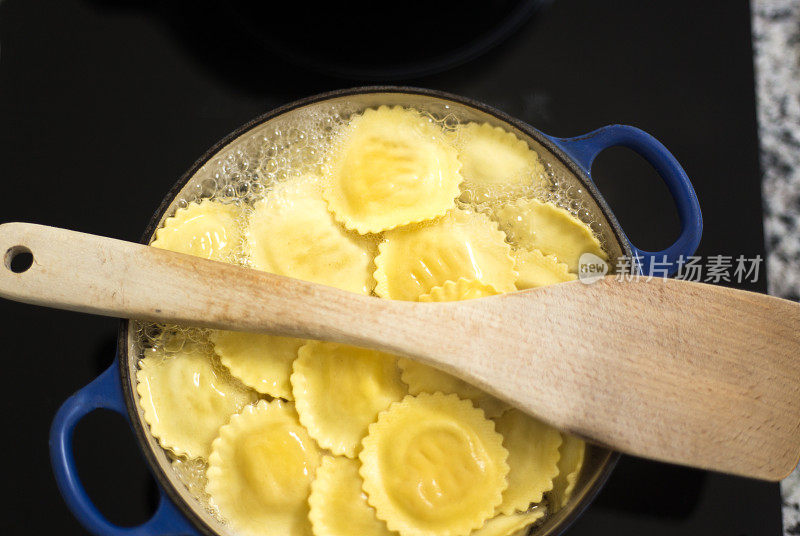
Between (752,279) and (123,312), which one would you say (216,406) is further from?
(752,279)

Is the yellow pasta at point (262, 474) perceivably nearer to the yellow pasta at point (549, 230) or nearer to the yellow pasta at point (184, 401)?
the yellow pasta at point (184, 401)

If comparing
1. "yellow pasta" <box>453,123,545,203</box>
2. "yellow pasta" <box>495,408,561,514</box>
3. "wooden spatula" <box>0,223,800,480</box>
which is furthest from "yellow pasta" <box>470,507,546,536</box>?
"yellow pasta" <box>453,123,545,203</box>

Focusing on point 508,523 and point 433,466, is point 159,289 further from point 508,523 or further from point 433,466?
point 508,523

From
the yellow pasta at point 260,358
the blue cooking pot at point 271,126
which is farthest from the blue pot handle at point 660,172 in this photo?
the yellow pasta at point 260,358

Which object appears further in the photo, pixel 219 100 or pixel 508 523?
pixel 219 100

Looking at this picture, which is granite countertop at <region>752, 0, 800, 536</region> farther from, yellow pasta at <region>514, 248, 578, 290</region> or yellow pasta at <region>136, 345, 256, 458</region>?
yellow pasta at <region>136, 345, 256, 458</region>

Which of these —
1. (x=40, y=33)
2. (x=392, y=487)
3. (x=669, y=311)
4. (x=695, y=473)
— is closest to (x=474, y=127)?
(x=669, y=311)

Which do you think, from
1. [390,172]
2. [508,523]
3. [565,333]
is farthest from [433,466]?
[390,172]
